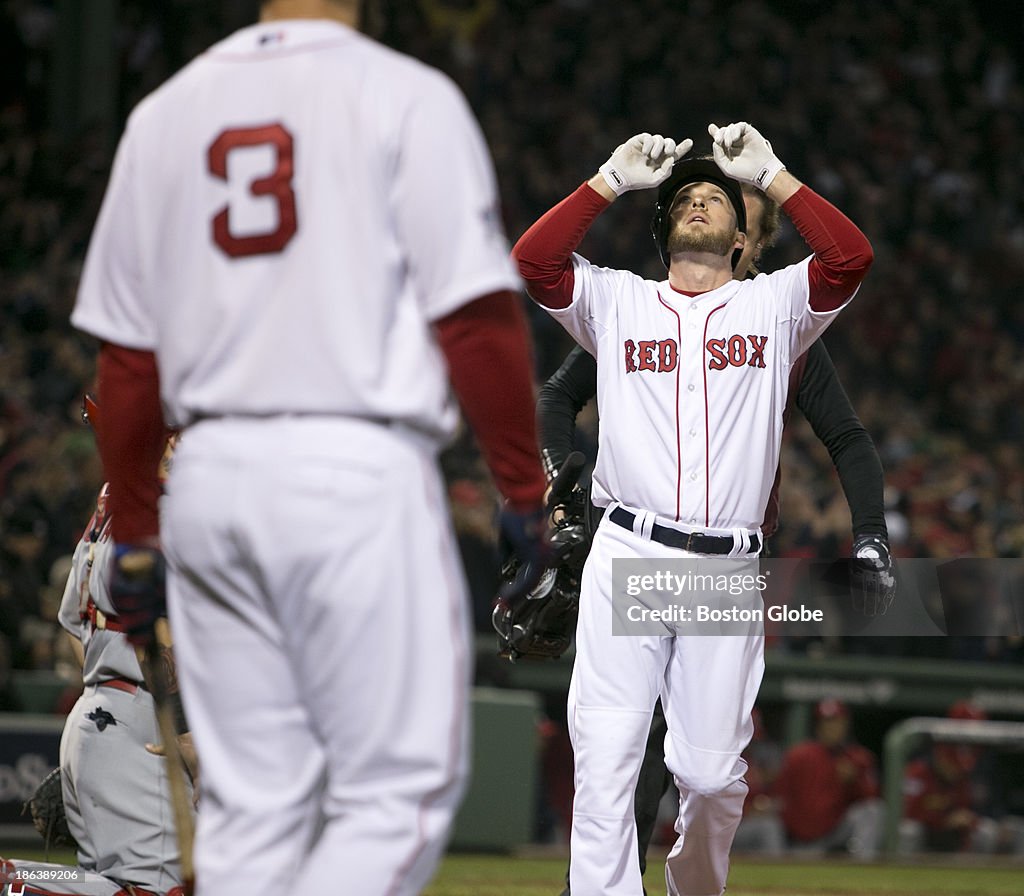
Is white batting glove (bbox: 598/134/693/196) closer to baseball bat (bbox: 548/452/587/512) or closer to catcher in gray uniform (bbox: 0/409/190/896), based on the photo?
baseball bat (bbox: 548/452/587/512)

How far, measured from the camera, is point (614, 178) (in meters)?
4.72

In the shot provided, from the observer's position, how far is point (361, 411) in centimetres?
249

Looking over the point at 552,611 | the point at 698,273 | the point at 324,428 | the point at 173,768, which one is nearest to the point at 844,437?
the point at 698,273

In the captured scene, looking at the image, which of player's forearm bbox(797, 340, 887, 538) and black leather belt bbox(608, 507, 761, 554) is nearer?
black leather belt bbox(608, 507, 761, 554)

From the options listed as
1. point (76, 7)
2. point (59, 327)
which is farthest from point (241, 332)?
point (76, 7)

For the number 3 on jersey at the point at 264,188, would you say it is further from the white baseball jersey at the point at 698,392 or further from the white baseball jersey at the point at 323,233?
the white baseball jersey at the point at 698,392

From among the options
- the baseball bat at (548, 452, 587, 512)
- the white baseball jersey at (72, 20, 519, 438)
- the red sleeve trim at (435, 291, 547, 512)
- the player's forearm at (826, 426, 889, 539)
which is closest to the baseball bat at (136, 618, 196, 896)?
the white baseball jersey at (72, 20, 519, 438)

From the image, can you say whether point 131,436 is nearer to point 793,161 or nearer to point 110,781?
point 110,781

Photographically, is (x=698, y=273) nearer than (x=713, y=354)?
No

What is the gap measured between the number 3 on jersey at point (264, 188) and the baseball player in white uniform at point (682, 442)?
7.02 ft

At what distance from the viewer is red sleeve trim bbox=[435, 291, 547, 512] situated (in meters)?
2.55

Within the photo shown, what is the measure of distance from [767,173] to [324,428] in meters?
2.46

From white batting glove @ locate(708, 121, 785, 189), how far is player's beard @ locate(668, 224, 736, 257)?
0.20m

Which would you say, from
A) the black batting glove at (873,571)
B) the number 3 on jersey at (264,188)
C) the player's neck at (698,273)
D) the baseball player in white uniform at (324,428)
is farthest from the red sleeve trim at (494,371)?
the black batting glove at (873,571)
